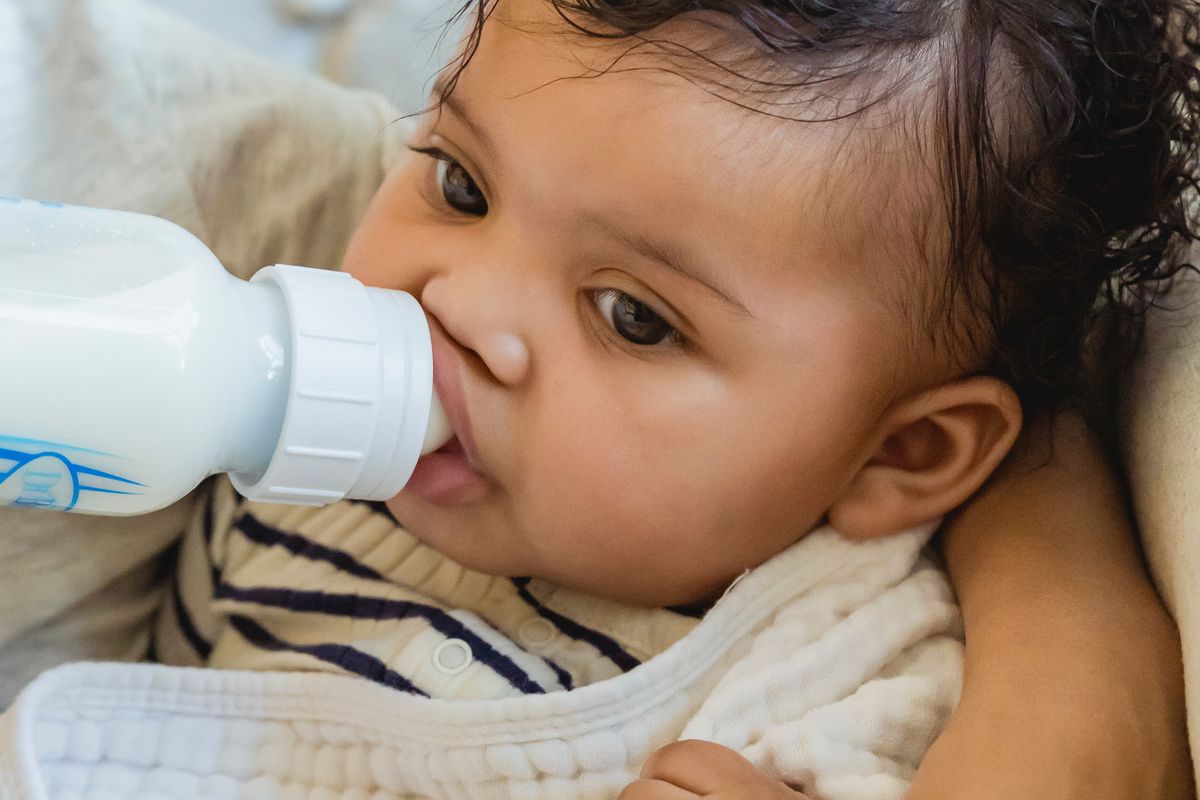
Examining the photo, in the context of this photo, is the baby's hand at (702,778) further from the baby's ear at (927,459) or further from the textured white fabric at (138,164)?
the textured white fabric at (138,164)

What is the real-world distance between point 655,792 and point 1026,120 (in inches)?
19.0

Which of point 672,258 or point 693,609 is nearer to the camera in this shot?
point 672,258

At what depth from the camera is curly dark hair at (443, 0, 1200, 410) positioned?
28.5 inches

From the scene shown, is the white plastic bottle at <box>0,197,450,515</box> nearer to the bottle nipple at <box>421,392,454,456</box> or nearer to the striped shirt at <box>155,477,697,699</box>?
the bottle nipple at <box>421,392,454,456</box>

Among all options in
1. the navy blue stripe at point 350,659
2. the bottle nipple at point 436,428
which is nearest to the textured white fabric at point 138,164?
the navy blue stripe at point 350,659

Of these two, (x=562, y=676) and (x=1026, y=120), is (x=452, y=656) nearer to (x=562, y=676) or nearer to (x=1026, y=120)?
(x=562, y=676)

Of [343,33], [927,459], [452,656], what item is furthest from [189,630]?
[343,33]

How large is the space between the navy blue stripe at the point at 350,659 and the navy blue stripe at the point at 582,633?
0.37ft

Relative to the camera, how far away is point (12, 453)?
0.61 meters

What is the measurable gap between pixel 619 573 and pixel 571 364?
16cm

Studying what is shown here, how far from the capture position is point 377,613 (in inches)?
36.9

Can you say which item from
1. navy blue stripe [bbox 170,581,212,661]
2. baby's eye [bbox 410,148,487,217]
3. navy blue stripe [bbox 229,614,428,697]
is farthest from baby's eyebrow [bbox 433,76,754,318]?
navy blue stripe [bbox 170,581,212,661]

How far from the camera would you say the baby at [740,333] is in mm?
735

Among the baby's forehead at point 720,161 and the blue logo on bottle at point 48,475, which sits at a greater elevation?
the baby's forehead at point 720,161
